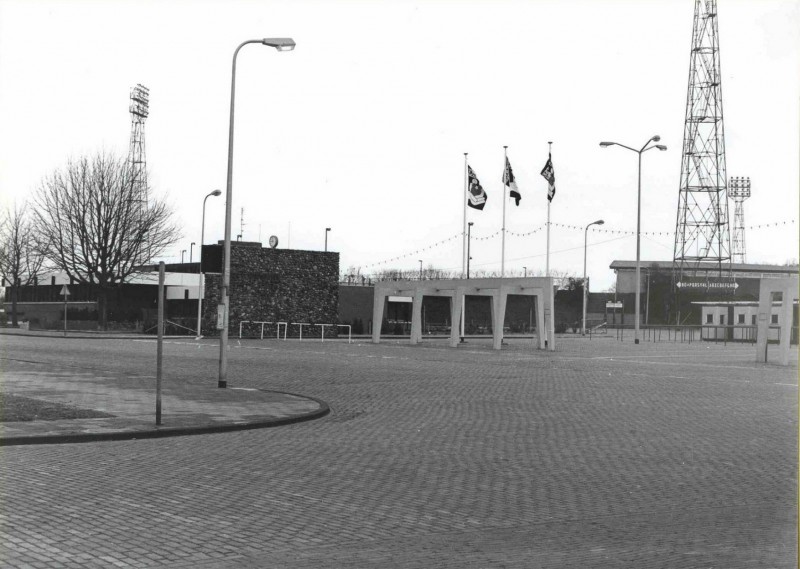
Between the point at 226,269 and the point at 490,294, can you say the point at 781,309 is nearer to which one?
the point at 490,294

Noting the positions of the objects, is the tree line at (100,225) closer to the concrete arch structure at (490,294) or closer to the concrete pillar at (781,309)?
the concrete arch structure at (490,294)

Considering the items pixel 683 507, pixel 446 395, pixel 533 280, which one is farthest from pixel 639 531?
pixel 533 280

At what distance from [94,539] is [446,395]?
12.1m

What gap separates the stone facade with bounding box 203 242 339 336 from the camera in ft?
162

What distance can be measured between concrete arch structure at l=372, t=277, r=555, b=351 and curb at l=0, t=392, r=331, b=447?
2659cm

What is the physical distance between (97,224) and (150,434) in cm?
4466

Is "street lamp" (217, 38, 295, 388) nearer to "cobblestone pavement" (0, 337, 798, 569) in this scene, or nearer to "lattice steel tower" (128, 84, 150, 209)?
"cobblestone pavement" (0, 337, 798, 569)

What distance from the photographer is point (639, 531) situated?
688 cm

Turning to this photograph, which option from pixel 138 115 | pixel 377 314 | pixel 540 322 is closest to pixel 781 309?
pixel 540 322

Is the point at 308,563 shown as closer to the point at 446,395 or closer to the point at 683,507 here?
the point at 683,507

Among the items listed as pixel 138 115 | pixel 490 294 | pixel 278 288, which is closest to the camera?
pixel 490 294

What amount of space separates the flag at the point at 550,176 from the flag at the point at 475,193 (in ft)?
10.5

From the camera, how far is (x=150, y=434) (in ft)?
37.5

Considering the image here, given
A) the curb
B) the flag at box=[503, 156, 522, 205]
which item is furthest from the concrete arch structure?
the curb
